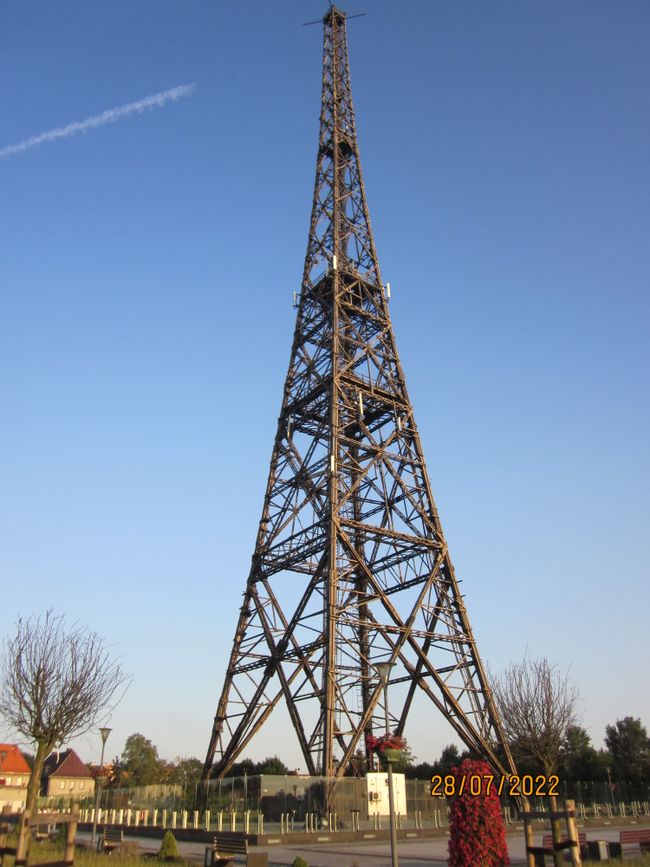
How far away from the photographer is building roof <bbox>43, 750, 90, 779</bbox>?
83144mm

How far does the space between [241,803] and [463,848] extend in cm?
1505

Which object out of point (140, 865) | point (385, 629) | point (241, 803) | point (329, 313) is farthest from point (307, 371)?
point (140, 865)

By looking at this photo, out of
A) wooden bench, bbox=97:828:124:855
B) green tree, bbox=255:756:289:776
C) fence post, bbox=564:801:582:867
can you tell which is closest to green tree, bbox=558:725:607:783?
green tree, bbox=255:756:289:776

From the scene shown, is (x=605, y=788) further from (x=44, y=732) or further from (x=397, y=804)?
(x=44, y=732)

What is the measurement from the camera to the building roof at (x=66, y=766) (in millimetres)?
83144

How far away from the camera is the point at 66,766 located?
85375 millimetres

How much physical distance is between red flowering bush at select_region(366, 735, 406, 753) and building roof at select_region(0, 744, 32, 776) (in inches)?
2685

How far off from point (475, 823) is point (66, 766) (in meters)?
86.9

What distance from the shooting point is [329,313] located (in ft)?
119

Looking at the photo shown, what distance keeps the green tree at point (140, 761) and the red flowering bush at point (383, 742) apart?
52.0 metres

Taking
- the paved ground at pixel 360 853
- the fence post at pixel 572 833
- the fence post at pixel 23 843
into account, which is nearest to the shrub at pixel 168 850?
the paved ground at pixel 360 853

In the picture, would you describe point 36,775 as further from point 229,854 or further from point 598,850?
point 598,850

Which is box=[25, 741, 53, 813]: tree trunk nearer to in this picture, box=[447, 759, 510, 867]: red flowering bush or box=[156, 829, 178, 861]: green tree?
box=[156, 829, 178, 861]: green tree

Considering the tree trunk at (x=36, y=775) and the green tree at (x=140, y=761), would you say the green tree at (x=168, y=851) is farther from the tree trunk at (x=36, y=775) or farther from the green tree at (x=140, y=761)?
the green tree at (x=140, y=761)
